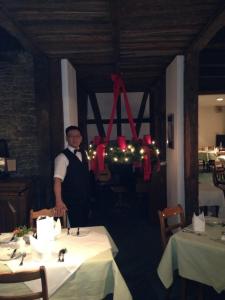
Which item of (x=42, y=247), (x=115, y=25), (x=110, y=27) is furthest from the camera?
(x=110, y=27)

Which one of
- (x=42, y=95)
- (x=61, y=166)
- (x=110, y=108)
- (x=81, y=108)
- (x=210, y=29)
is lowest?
(x=61, y=166)

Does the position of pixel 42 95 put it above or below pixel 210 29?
below

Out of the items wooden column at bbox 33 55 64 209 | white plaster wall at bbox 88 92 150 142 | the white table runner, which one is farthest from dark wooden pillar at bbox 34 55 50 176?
white plaster wall at bbox 88 92 150 142

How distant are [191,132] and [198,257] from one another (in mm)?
2421

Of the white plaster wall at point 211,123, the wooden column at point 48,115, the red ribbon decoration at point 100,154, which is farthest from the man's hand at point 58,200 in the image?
the white plaster wall at point 211,123

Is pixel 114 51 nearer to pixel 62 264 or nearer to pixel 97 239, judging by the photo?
pixel 97 239

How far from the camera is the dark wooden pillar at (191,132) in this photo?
496 centimetres

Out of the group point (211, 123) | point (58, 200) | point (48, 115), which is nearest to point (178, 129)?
point (48, 115)

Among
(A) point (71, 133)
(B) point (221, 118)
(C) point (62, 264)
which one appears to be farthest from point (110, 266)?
(B) point (221, 118)

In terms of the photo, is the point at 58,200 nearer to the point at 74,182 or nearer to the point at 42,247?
the point at 74,182

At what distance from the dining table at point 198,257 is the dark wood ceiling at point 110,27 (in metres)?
2.26

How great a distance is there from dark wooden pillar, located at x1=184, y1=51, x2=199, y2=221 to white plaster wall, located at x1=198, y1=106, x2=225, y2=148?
9.37 meters

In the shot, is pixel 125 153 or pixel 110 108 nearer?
pixel 125 153

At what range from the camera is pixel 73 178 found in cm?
419
